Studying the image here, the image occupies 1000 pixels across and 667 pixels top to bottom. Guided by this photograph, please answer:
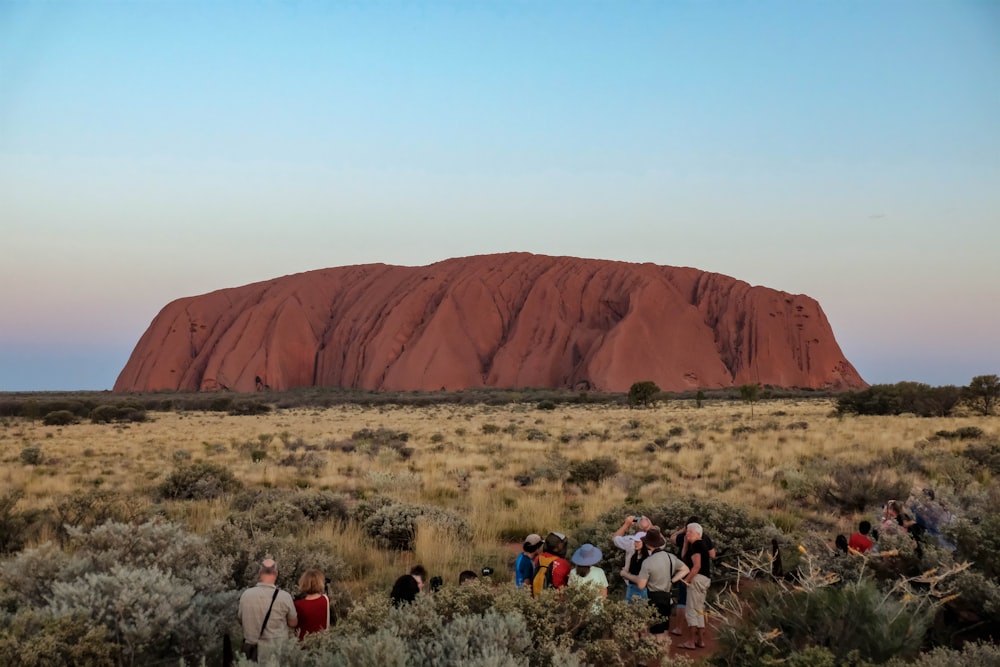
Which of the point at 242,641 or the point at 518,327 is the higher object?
the point at 518,327

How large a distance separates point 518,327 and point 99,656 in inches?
3248

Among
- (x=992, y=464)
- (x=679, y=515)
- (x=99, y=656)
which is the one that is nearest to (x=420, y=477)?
(x=679, y=515)

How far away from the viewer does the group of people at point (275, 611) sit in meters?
5.24

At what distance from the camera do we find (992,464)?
46.4 ft

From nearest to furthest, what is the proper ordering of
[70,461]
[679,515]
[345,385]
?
[679,515], [70,461], [345,385]

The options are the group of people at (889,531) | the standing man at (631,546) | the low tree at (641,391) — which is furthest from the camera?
the low tree at (641,391)

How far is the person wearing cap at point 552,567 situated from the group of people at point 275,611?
1876 millimetres

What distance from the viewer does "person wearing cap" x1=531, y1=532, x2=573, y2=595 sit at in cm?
625

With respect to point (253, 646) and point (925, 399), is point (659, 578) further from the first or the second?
point (925, 399)

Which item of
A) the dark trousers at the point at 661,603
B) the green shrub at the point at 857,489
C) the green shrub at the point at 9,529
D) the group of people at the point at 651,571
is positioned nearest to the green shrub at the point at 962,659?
the group of people at the point at 651,571

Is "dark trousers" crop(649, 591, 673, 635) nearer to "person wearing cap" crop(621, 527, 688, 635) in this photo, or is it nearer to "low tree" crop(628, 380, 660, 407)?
"person wearing cap" crop(621, 527, 688, 635)

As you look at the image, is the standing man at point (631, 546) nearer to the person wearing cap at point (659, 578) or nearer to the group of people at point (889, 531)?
the person wearing cap at point (659, 578)

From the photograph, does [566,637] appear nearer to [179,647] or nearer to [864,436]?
[179,647]

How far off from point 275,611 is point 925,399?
120 ft
